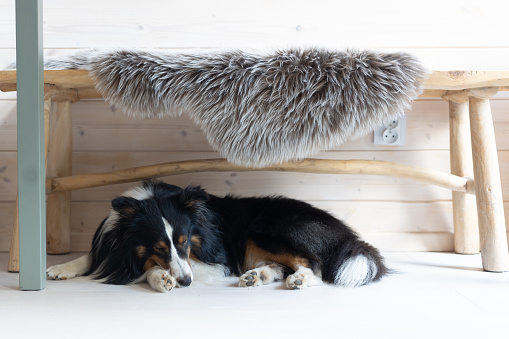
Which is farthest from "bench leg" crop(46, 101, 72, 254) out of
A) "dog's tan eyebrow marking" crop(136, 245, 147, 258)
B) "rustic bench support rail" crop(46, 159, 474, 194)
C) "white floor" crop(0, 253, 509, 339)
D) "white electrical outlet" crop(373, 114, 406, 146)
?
"white electrical outlet" crop(373, 114, 406, 146)

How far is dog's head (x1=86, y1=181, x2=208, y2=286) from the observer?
1634 mm

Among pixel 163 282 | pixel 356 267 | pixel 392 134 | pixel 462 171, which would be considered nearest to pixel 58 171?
pixel 163 282

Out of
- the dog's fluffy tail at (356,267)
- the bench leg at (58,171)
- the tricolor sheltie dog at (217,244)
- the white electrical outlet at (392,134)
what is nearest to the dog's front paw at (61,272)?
the tricolor sheltie dog at (217,244)

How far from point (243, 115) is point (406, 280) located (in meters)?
0.75

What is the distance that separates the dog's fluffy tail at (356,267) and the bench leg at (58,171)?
A: 1149 mm

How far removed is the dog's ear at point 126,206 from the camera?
Answer: 5.41 ft

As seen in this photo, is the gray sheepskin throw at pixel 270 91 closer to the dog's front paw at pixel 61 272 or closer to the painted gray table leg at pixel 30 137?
the painted gray table leg at pixel 30 137

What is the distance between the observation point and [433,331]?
47.3 inches

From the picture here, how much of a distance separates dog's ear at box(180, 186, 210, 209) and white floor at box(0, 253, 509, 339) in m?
0.27

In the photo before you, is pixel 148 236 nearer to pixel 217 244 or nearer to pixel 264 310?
pixel 217 244

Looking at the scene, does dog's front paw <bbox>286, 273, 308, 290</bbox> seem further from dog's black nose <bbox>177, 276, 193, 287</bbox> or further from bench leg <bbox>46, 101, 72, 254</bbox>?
bench leg <bbox>46, 101, 72, 254</bbox>

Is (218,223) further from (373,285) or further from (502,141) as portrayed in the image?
(502,141)

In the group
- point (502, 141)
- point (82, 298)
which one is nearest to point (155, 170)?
point (82, 298)
